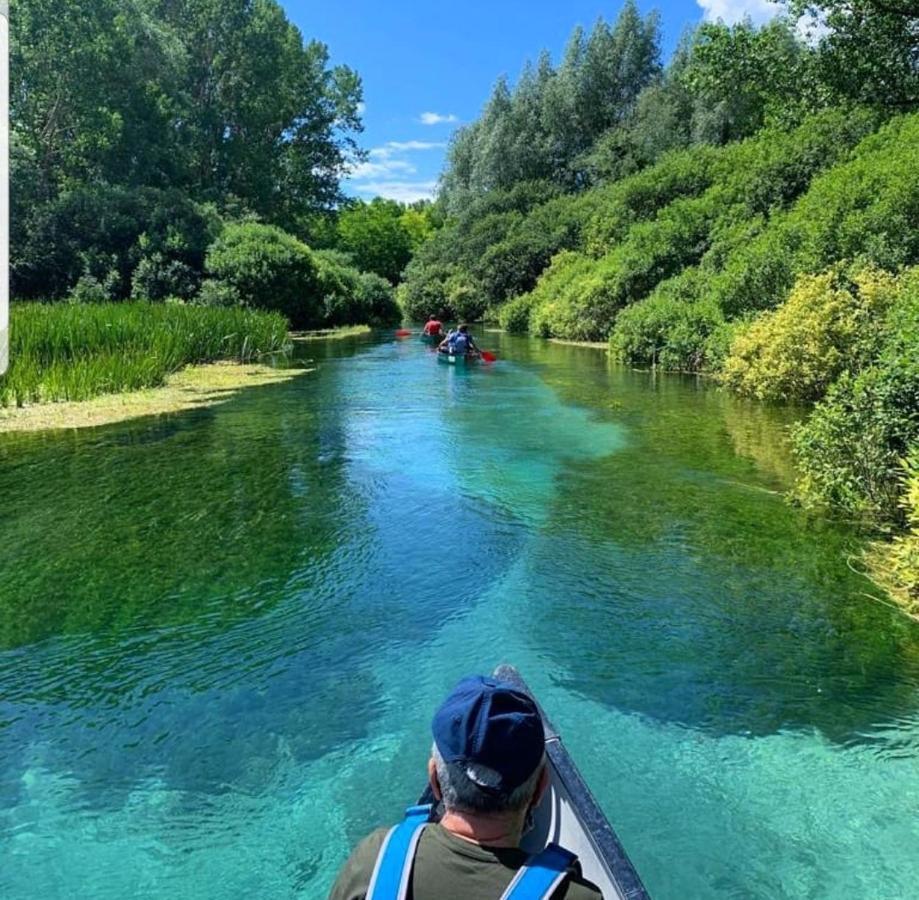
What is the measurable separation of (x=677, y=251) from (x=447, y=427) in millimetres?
21262

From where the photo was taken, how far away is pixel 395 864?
1.88 metres

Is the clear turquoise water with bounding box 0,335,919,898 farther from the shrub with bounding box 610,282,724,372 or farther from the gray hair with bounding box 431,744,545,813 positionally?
the shrub with bounding box 610,282,724,372

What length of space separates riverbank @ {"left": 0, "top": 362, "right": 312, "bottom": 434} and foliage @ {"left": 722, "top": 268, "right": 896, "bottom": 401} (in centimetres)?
1115

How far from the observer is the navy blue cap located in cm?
191

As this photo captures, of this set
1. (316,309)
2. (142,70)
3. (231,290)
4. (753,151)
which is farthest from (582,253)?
(142,70)

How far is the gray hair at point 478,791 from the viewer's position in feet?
6.26

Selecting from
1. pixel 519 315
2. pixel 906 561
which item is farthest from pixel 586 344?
pixel 906 561

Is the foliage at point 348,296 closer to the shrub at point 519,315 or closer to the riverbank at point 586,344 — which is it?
the shrub at point 519,315

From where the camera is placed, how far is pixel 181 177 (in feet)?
151

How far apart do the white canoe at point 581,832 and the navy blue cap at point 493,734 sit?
40 cm

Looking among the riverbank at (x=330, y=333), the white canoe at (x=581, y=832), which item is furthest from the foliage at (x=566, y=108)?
the white canoe at (x=581, y=832)

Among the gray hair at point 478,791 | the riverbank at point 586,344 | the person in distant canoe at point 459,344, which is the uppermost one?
the person in distant canoe at point 459,344

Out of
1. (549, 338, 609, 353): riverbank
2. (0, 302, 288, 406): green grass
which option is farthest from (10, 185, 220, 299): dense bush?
(549, 338, 609, 353): riverbank

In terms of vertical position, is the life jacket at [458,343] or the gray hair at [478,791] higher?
the life jacket at [458,343]
